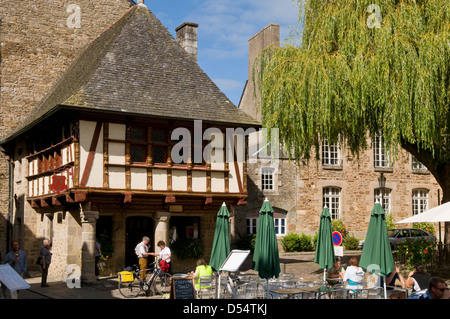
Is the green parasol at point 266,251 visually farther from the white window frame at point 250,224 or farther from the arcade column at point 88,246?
the white window frame at point 250,224

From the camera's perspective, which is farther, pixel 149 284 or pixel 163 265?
pixel 163 265

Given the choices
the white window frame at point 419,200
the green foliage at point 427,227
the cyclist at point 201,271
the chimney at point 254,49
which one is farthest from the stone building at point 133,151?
the white window frame at point 419,200

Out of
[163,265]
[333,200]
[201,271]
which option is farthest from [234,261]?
[333,200]

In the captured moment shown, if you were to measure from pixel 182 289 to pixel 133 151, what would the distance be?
739cm

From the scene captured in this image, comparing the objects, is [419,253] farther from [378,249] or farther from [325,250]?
[378,249]

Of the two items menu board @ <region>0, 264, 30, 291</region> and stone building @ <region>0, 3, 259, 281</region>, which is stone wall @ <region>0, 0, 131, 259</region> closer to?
stone building @ <region>0, 3, 259, 281</region>

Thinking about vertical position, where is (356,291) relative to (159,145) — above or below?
below

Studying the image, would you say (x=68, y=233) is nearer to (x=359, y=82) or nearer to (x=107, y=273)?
(x=107, y=273)

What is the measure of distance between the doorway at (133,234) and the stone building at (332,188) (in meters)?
7.42

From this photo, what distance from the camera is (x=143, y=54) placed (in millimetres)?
19344

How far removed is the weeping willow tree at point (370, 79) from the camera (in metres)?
14.0

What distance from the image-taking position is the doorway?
61.7 ft

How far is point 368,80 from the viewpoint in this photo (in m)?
14.3
